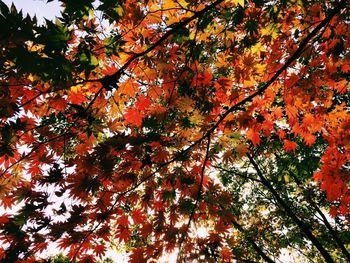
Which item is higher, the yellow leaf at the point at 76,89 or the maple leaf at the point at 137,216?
the yellow leaf at the point at 76,89

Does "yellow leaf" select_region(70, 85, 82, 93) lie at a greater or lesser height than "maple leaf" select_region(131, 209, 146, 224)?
greater

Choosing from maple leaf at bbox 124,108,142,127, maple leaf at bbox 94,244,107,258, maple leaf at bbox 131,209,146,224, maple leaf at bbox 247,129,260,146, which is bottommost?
maple leaf at bbox 94,244,107,258

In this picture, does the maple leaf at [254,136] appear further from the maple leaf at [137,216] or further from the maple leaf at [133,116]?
the maple leaf at [137,216]

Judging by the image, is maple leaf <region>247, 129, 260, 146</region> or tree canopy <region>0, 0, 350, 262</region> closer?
tree canopy <region>0, 0, 350, 262</region>

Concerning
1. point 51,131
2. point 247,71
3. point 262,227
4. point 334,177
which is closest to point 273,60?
point 247,71

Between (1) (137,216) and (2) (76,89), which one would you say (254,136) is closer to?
Answer: (1) (137,216)

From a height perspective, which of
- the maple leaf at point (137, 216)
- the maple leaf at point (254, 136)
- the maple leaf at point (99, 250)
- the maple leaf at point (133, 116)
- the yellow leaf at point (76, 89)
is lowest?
the maple leaf at point (99, 250)

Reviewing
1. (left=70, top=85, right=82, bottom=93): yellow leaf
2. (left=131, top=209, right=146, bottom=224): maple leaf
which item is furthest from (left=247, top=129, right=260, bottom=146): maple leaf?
(left=70, top=85, right=82, bottom=93): yellow leaf

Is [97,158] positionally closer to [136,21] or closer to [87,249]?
[87,249]

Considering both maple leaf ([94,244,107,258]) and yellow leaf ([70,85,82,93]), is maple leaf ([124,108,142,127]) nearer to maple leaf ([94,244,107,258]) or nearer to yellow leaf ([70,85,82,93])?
yellow leaf ([70,85,82,93])

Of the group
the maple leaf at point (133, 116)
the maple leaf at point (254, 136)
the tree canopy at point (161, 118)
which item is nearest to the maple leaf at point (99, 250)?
the tree canopy at point (161, 118)

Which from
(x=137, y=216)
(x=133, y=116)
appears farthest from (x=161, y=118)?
(x=137, y=216)

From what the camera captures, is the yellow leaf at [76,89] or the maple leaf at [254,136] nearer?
the yellow leaf at [76,89]

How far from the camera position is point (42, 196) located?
10.3 feet
